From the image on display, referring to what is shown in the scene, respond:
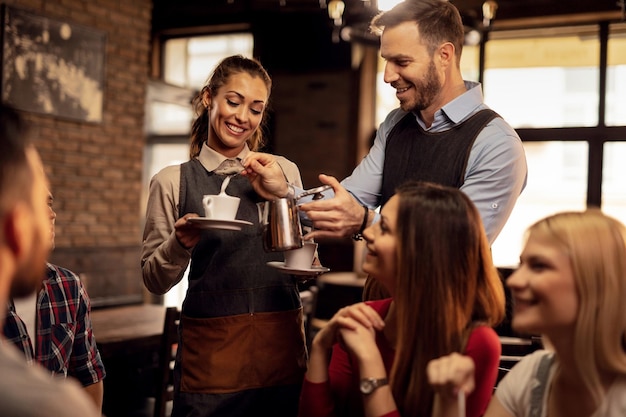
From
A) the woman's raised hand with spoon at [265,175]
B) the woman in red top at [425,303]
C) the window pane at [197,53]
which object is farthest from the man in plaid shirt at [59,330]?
the window pane at [197,53]

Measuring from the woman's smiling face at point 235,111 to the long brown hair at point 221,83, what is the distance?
0.07ft

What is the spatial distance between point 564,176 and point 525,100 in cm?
73

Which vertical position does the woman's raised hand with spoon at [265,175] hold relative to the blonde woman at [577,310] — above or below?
above

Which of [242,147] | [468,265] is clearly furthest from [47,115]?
[468,265]

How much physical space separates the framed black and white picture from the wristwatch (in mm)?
4079

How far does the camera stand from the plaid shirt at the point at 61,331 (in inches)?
68.5

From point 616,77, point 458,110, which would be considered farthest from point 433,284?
point 616,77

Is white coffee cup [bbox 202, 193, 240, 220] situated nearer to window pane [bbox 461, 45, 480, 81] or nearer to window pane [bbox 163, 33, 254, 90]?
window pane [bbox 461, 45, 480, 81]

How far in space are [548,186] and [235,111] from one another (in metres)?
4.77

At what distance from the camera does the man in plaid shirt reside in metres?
1.75

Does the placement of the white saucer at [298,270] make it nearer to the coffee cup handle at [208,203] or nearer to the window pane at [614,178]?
the coffee cup handle at [208,203]

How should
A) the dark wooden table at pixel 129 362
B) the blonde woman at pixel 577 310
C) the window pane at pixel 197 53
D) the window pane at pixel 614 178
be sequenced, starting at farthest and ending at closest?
1. the window pane at pixel 197 53
2. the window pane at pixel 614 178
3. the dark wooden table at pixel 129 362
4. the blonde woman at pixel 577 310

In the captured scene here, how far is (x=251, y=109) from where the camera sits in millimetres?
2035

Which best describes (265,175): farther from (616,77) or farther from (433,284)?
(616,77)
